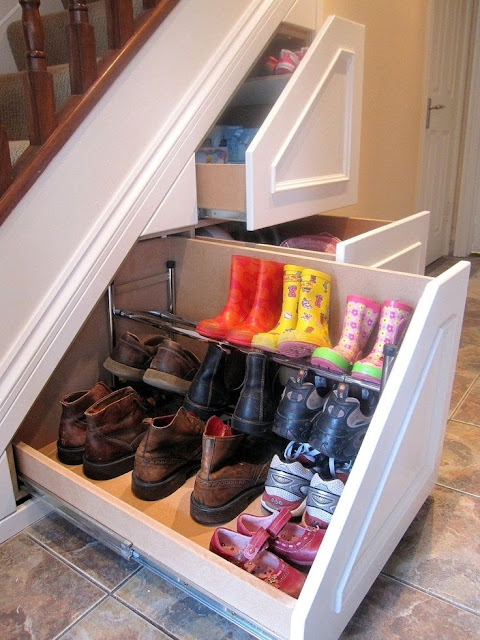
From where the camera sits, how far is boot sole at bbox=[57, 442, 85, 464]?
4.24ft

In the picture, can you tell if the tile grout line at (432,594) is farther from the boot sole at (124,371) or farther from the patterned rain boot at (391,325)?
the boot sole at (124,371)

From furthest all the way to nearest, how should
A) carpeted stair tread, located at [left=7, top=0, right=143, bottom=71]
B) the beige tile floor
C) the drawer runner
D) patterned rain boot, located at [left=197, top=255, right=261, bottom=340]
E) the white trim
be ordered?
the white trim
carpeted stair tread, located at [left=7, top=0, right=143, bottom=71]
patterned rain boot, located at [left=197, top=255, right=261, bottom=340]
the beige tile floor
the drawer runner

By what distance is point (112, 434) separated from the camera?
4.08 feet

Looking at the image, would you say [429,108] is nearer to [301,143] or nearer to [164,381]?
[301,143]

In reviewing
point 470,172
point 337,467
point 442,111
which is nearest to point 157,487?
point 337,467

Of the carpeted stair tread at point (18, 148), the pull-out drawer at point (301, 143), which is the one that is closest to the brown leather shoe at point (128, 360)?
the pull-out drawer at point (301, 143)

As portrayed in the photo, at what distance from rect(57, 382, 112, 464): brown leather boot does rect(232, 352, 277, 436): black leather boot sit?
0.38 meters

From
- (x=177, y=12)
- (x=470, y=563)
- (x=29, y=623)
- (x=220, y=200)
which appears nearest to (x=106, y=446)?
(x=29, y=623)

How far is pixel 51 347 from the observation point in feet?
3.86

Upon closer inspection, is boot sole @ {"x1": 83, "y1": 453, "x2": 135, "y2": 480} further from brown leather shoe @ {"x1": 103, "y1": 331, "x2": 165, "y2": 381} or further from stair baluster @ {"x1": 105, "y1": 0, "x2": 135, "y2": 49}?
stair baluster @ {"x1": 105, "y1": 0, "x2": 135, "y2": 49}

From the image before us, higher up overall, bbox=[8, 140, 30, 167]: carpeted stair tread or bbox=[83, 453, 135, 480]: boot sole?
bbox=[8, 140, 30, 167]: carpeted stair tread

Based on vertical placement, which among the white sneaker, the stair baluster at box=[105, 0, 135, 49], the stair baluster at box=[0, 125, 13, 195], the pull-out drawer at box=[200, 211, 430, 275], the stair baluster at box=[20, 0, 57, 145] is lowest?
the white sneaker

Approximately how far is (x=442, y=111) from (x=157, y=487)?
303 centimetres

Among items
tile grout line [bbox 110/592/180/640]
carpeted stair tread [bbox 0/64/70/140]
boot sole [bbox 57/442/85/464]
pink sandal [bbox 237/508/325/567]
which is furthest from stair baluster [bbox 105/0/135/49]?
tile grout line [bbox 110/592/180/640]
